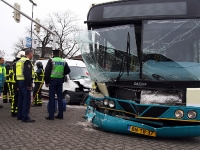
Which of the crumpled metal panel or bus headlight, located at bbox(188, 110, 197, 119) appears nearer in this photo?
bus headlight, located at bbox(188, 110, 197, 119)

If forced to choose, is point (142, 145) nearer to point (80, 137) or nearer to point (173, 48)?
point (80, 137)

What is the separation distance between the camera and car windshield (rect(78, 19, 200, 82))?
535 centimetres

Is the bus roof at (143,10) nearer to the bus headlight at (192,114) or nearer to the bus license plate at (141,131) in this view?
the bus headlight at (192,114)

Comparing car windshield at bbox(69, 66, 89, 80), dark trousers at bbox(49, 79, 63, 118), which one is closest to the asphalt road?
dark trousers at bbox(49, 79, 63, 118)

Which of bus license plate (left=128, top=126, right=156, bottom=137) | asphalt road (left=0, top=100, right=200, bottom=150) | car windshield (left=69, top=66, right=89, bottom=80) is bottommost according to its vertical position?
asphalt road (left=0, top=100, right=200, bottom=150)

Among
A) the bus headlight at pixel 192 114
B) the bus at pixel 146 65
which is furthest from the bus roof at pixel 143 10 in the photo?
the bus headlight at pixel 192 114

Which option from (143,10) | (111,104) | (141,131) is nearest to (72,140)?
(111,104)

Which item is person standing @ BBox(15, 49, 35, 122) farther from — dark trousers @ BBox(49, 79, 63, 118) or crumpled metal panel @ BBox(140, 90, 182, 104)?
crumpled metal panel @ BBox(140, 90, 182, 104)

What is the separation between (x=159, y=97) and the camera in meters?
5.46

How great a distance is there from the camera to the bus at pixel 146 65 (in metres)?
5.24

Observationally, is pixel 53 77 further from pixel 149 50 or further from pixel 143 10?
pixel 143 10

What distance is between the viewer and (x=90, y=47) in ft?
20.8

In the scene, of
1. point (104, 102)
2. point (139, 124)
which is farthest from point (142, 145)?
point (104, 102)

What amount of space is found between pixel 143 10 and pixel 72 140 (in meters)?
3.13
